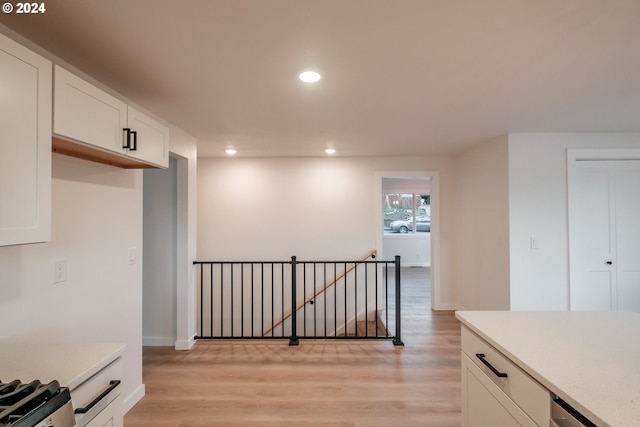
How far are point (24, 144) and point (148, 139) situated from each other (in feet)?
2.75

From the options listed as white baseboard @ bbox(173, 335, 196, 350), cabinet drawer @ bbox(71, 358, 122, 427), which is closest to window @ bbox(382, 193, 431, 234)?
white baseboard @ bbox(173, 335, 196, 350)

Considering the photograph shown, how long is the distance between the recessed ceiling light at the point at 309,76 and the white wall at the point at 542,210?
248 cm

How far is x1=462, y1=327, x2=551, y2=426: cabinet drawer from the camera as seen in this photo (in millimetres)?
938

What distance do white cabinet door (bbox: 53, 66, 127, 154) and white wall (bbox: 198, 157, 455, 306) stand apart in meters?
2.91

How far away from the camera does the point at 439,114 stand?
8.64ft

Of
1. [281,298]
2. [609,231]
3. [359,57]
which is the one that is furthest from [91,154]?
[609,231]

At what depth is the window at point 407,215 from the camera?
8719mm

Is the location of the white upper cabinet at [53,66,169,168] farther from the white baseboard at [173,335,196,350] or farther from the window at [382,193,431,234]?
the window at [382,193,431,234]

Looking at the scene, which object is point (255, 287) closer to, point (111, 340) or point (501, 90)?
point (111, 340)

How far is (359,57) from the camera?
5.45 feet

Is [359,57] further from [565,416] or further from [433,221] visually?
[433,221]

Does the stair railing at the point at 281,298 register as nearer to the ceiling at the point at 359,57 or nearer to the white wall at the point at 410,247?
the ceiling at the point at 359,57

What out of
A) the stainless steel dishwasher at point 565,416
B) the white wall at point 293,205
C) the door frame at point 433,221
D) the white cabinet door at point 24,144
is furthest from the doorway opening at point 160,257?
the stainless steel dishwasher at point 565,416

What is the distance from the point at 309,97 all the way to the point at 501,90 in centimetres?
138
